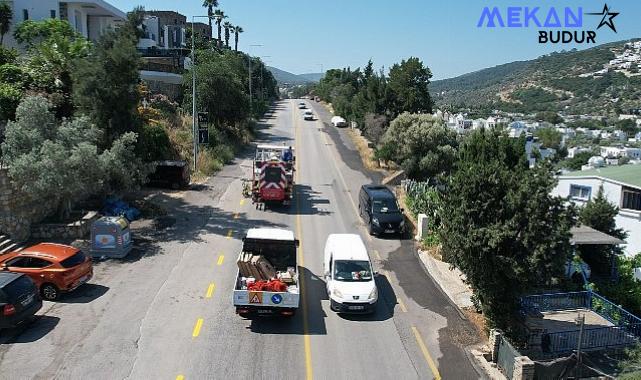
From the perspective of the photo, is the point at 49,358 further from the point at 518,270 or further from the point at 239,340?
the point at 518,270

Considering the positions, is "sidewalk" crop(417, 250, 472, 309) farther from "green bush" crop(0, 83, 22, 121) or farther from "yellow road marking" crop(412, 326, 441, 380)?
"green bush" crop(0, 83, 22, 121)

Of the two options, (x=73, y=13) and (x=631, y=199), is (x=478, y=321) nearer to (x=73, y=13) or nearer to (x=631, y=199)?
(x=631, y=199)

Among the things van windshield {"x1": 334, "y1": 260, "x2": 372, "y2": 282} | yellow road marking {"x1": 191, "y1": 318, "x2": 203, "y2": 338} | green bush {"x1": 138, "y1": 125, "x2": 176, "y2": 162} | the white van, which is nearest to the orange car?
yellow road marking {"x1": 191, "y1": 318, "x2": 203, "y2": 338}

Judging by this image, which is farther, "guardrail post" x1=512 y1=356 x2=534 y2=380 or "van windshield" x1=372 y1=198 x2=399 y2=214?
"van windshield" x1=372 y1=198 x2=399 y2=214

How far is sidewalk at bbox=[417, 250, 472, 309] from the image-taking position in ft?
61.5

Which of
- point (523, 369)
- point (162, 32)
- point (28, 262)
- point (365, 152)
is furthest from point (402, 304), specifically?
point (162, 32)

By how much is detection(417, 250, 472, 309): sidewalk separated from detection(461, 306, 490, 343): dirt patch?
0.35 meters

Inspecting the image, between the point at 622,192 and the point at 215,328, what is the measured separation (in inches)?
1300

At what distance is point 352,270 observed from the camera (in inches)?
701

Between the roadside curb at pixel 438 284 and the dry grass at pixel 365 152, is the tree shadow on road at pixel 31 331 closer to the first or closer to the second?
the roadside curb at pixel 438 284

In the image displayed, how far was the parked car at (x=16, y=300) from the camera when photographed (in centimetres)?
1388

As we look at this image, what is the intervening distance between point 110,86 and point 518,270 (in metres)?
20.5

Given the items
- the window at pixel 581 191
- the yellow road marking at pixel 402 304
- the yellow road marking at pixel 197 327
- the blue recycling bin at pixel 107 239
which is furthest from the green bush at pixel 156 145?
the window at pixel 581 191

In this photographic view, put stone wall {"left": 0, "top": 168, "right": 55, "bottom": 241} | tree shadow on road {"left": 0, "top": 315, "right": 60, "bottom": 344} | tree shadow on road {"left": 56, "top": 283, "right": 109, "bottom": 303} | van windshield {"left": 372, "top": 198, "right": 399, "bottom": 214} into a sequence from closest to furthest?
tree shadow on road {"left": 0, "top": 315, "right": 60, "bottom": 344} → tree shadow on road {"left": 56, "top": 283, "right": 109, "bottom": 303} → stone wall {"left": 0, "top": 168, "right": 55, "bottom": 241} → van windshield {"left": 372, "top": 198, "right": 399, "bottom": 214}
